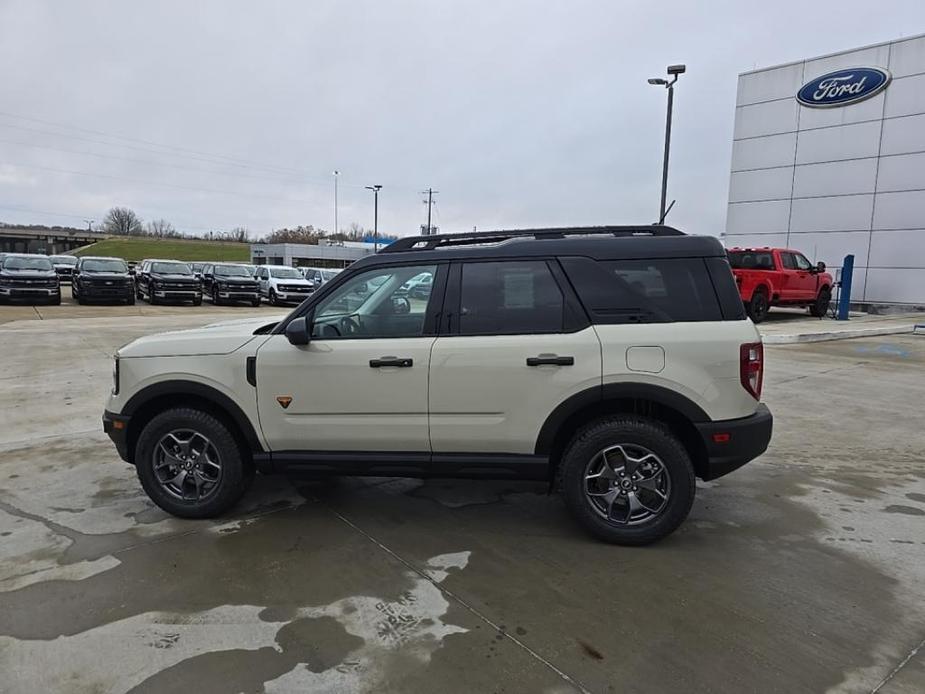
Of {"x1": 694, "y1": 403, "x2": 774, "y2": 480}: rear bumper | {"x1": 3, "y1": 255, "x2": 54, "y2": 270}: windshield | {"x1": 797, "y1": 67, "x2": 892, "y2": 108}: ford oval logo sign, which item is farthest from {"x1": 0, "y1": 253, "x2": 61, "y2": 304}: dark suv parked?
{"x1": 797, "y1": 67, "x2": 892, "y2": 108}: ford oval logo sign

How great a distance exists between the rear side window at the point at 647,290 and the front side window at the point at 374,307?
102cm

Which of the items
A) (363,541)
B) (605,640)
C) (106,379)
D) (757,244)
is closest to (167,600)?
(363,541)

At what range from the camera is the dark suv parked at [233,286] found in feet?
82.3

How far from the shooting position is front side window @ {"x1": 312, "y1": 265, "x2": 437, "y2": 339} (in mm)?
3859

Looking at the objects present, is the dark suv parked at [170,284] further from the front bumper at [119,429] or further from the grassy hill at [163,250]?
the grassy hill at [163,250]

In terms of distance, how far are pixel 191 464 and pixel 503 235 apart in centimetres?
263

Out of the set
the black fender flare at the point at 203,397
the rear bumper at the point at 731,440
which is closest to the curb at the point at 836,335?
the rear bumper at the point at 731,440

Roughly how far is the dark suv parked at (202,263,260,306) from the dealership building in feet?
69.1

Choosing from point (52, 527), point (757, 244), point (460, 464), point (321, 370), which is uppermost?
point (757, 244)

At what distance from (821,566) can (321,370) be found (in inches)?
126

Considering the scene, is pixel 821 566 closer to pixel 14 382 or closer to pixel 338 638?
pixel 338 638

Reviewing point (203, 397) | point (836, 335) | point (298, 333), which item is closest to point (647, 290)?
point (298, 333)

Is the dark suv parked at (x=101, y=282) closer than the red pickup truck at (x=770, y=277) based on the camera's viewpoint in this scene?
No

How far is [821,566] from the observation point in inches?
138
